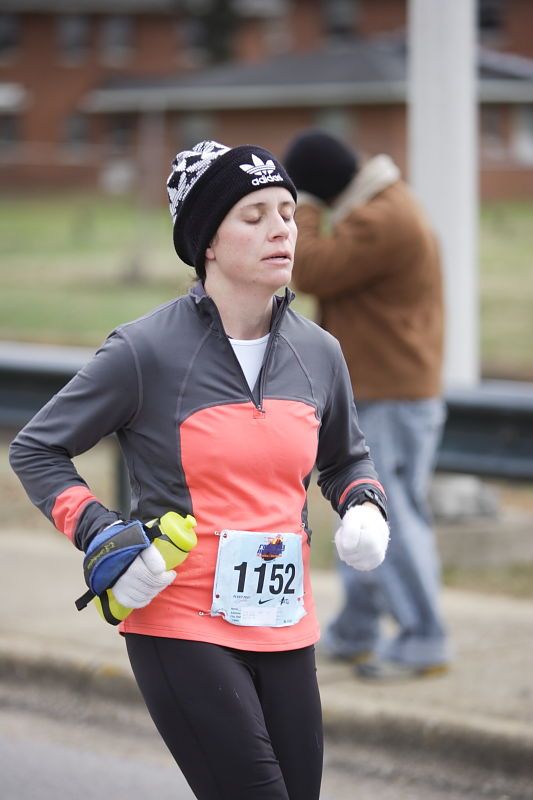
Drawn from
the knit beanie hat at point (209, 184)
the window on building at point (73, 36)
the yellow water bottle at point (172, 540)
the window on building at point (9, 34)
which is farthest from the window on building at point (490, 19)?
the yellow water bottle at point (172, 540)

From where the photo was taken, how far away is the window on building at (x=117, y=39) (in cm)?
5941

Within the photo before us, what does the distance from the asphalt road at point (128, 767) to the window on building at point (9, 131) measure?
5392 centimetres

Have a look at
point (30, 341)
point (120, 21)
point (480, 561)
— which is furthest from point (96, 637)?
point (120, 21)

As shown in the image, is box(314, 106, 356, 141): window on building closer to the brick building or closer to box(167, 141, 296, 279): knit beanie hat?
the brick building

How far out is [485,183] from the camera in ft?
135

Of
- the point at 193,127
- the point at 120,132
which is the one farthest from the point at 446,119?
the point at 120,132

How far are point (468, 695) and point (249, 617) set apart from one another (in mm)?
2634

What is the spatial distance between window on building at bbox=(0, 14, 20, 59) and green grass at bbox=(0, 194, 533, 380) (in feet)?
61.4

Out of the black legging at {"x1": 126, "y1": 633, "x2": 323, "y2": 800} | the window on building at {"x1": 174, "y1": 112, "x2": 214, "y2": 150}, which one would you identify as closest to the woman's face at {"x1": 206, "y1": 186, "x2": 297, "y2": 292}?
the black legging at {"x1": 126, "y1": 633, "x2": 323, "y2": 800}

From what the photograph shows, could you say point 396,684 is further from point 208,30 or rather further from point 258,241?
point 208,30

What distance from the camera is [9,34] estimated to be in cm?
5859

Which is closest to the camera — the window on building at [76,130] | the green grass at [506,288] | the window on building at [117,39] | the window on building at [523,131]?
the green grass at [506,288]

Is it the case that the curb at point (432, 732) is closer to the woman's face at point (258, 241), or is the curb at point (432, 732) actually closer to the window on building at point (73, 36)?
the woman's face at point (258, 241)

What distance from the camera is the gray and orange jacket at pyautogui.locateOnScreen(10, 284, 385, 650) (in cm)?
330
